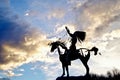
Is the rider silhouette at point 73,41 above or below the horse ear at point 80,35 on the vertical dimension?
below

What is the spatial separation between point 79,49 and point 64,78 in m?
2.53

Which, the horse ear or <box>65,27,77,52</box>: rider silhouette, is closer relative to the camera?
<box>65,27,77,52</box>: rider silhouette

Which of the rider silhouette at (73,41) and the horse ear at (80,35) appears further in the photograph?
the horse ear at (80,35)

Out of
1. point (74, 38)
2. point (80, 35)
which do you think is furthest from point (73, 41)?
point (80, 35)

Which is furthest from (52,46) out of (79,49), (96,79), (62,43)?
(96,79)

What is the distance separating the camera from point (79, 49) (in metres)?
20.6

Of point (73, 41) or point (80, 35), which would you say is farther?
point (80, 35)

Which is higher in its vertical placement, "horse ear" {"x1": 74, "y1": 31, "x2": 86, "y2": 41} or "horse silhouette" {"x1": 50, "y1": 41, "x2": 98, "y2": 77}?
"horse ear" {"x1": 74, "y1": 31, "x2": 86, "y2": 41}

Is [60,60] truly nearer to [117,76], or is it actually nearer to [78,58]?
[78,58]

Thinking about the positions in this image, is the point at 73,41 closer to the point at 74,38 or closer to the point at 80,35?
the point at 74,38

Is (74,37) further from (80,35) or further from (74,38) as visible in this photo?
(80,35)

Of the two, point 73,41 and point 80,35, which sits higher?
point 80,35

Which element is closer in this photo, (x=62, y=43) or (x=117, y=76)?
(x=117, y=76)

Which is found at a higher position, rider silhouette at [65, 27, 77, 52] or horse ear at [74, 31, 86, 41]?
horse ear at [74, 31, 86, 41]
